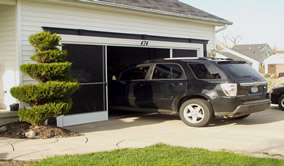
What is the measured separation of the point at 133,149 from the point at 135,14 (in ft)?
19.8

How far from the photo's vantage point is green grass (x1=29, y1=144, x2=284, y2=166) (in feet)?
17.5

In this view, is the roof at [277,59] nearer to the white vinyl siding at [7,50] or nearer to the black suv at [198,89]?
the black suv at [198,89]

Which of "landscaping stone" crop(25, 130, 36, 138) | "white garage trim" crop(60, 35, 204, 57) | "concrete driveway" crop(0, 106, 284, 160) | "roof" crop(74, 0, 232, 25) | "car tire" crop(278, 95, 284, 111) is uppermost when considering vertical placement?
"roof" crop(74, 0, 232, 25)

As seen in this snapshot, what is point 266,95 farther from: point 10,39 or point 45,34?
point 10,39

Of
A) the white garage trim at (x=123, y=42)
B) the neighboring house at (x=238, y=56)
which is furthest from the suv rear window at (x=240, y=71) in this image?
the neighboring house at (x=238, y=56)

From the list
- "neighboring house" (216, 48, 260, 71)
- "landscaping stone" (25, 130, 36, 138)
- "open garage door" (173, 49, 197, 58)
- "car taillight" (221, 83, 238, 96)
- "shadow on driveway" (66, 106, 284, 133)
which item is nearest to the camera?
"landscaping stone" (25, 130, 36, 138)

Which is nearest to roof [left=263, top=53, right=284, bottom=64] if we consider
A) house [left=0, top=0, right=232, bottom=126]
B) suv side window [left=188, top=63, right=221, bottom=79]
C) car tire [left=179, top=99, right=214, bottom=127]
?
house [left=0, top=0, right=232, bottom=126]

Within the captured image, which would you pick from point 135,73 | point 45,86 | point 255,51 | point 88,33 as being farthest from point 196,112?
point 255,51

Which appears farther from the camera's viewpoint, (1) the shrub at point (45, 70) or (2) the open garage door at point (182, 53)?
(2) the open garage door at point (182, 53)

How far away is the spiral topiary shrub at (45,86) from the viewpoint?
782 cm

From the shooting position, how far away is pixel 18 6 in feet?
28.4

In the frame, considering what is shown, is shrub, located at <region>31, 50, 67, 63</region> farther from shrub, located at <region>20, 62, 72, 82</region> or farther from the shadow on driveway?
the shadow on driveway

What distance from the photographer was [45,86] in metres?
7.80

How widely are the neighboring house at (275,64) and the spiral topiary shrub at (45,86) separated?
48.3 m
